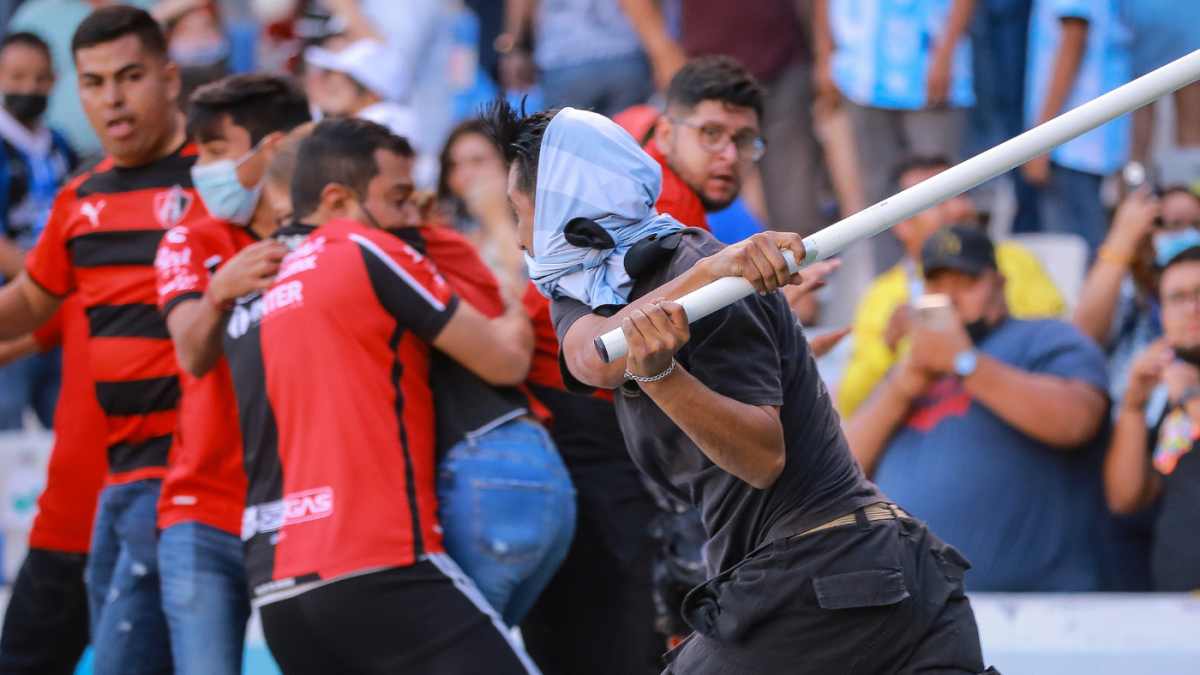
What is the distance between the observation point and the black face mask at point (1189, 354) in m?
4.45

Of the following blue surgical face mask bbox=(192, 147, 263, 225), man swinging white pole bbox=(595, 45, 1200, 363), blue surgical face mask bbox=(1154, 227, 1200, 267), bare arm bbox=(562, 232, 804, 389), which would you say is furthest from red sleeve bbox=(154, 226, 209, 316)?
blue surgical face mask bbox=(1154, 227, 1200, 267)

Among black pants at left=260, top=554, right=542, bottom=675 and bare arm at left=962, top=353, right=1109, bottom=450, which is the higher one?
black pants at left=260, top=554, right=542, bottom=675

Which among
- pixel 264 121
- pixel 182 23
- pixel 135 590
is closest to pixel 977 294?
pixel 264 121

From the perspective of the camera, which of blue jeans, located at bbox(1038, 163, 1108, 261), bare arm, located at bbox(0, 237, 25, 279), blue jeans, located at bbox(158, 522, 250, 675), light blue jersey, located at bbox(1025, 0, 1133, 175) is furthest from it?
blue jeans, located at bbox(1038, 163, 1108, 261)

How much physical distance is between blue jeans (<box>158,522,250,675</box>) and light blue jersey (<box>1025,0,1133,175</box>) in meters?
4.09

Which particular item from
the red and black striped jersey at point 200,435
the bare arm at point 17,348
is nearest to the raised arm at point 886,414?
the red and black striped jersey at point 200,435

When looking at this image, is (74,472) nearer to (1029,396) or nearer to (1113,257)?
(1029,396)

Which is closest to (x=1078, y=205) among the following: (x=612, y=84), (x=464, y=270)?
(x=612, y=84)

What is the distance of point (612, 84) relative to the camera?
646 centimetres

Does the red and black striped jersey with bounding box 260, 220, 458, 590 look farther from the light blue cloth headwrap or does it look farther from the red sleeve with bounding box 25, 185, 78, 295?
the red sleeve with bounding box 25, 185, 78, 295

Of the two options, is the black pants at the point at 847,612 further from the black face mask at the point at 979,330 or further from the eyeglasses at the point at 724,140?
the black face mask at the point at 979,330

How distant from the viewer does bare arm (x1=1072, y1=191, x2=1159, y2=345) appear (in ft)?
16.8

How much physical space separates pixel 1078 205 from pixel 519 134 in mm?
4191

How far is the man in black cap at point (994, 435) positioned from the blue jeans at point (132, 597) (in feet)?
8.15
